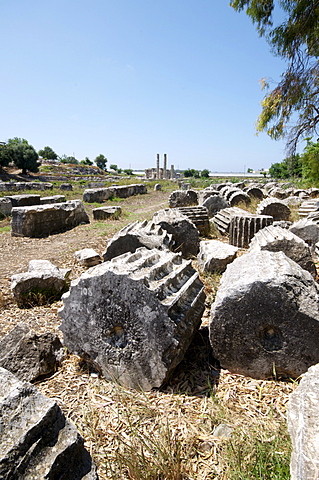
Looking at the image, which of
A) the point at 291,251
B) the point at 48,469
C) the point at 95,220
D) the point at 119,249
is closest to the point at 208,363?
the point at 48,469

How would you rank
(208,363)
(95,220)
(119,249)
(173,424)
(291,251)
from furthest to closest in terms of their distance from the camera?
(95,220) → (119,249) → (291,251) → (208,363) → (173,424)

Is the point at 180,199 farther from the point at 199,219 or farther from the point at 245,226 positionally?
the point at 245,226

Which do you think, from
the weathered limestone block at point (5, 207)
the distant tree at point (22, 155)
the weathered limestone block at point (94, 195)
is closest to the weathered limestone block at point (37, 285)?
the weathered limestone block at point (5, 207)

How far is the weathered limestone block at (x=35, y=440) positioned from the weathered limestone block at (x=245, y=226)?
5.49 m

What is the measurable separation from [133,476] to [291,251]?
3.42m

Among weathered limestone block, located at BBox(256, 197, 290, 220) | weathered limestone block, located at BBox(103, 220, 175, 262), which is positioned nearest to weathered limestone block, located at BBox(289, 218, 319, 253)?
weathered limestone block, located at BBox(103, 220, 175, 262)

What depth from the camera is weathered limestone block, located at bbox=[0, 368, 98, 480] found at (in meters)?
1.36

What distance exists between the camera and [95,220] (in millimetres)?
10453

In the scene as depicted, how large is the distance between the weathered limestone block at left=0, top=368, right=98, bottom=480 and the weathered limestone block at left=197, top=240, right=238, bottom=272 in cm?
328

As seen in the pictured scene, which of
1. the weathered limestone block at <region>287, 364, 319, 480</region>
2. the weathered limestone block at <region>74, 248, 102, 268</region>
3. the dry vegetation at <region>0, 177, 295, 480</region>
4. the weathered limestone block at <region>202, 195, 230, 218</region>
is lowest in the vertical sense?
the dry vegetation at <region>0, 177, 295, 480</region>

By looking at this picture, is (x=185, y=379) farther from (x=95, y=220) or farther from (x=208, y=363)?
(x=95, y=220)

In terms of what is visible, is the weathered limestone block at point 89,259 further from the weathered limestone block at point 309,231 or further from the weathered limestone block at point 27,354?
the weathered limestone block at point 309,231

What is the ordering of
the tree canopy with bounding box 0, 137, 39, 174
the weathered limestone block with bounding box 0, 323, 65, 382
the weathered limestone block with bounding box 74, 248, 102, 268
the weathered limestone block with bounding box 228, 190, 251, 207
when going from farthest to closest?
the tree canopy with bounding box 0, 137, 39, 174
the weathered limestone block with bounding box 228, 190, 251, 207
the weathered limestone block with bounding box 74, 248, 102, 268
the weathered limestone block with bounding box 0, 323, 65, 382

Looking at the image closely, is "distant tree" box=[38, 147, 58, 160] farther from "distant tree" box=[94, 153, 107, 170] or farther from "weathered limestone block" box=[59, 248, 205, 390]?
"weathered limestone block" box=[59, 248, 205, 390]
